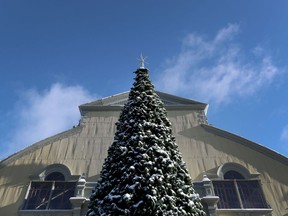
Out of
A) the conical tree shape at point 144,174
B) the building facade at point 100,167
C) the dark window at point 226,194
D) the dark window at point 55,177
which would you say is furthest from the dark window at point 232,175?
the dark window at point 55,177

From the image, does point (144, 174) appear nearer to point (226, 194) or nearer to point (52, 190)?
point (226, 194)

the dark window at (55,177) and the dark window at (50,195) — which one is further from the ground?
the dark window at (55,177)

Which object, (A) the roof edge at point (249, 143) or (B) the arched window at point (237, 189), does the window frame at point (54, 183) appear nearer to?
(B) the arched window at point (237, 189)

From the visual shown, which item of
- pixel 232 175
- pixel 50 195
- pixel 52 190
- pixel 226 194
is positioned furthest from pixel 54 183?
pixel 232 175

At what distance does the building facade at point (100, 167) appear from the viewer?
1474cm

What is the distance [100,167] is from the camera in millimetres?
16219

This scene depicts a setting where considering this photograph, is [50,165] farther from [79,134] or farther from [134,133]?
[134,133]

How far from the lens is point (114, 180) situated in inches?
432

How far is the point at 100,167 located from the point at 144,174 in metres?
6.19

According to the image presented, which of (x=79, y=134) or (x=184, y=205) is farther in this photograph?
(x=79, y=134)

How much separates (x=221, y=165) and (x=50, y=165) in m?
9.32

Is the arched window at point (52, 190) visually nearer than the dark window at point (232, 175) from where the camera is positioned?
Yes

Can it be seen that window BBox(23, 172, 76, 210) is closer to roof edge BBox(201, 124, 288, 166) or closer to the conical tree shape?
the conical tree shape

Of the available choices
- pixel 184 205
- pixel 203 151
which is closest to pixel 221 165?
pixel 203 151
